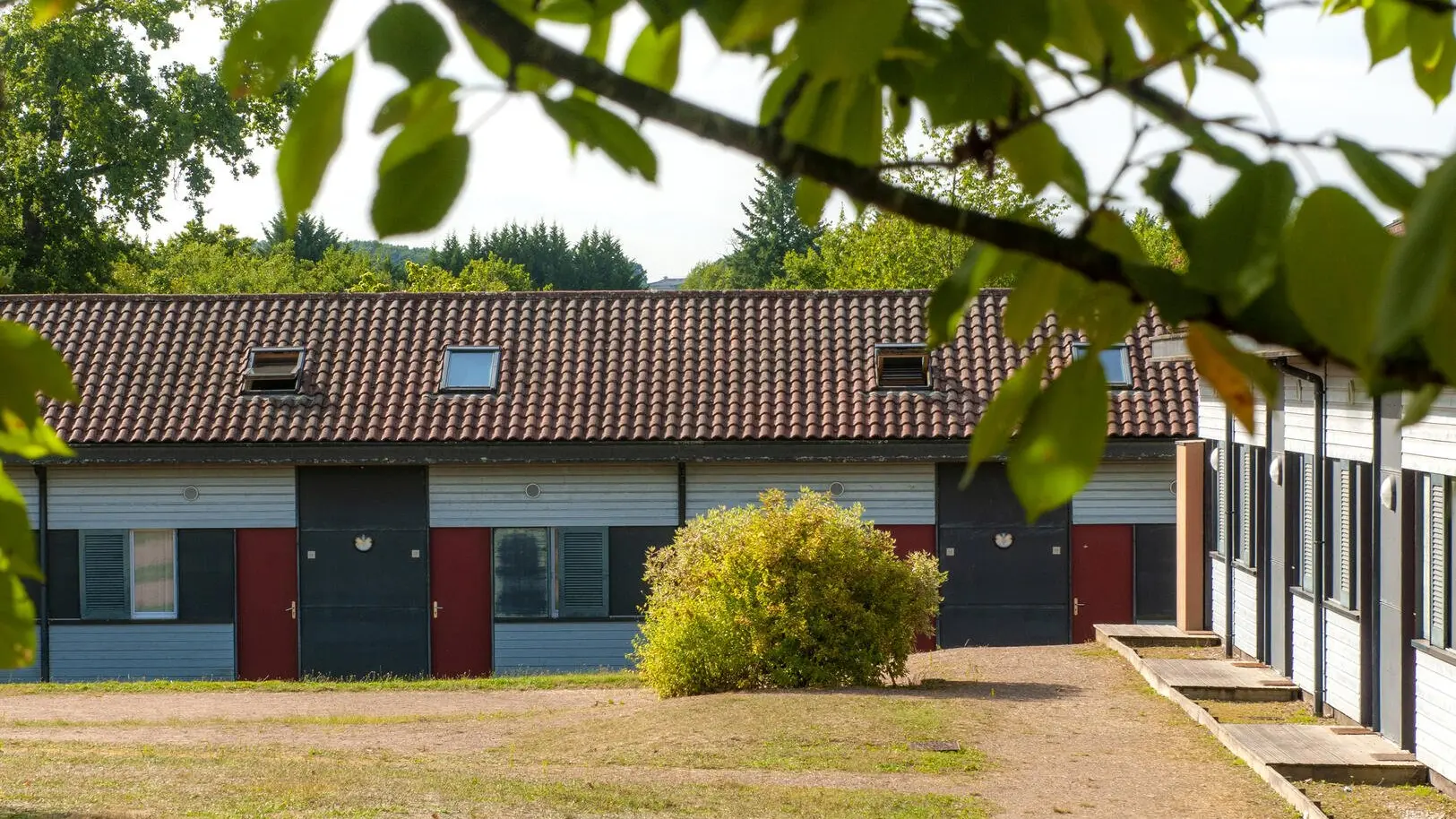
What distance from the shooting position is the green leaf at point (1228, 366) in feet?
3.09

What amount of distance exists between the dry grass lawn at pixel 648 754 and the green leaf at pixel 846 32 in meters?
9.63

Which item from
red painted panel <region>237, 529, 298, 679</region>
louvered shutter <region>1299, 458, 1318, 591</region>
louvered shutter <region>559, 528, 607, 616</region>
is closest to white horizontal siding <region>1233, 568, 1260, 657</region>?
louvered shutter <region>1299, 458, 1318, 591</region>

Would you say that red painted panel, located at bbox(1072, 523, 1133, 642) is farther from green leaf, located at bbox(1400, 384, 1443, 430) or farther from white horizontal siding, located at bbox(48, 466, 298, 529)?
green leaf, located at bbox(1400, 384, 1443, 430)

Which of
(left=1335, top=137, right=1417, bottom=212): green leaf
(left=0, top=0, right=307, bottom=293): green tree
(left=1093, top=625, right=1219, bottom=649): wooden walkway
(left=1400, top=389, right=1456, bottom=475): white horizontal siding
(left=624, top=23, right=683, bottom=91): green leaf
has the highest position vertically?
(left=0, top=0, right=307, bottom=293): green tree

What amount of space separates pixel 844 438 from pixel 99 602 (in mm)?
11304

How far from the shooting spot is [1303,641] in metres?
14.4

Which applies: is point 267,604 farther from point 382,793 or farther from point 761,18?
point 761,18

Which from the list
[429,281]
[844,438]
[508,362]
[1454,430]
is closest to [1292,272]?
[1454,430]

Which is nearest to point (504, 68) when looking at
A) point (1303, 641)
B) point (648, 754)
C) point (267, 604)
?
point (648, 754)

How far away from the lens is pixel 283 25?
988 millimetres

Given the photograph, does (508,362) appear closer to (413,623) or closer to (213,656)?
(413,623)

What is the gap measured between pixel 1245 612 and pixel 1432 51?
649 inches

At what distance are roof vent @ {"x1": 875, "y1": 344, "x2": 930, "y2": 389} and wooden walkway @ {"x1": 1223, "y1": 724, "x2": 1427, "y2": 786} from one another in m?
10.4

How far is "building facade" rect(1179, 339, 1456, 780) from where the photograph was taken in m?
10.8
